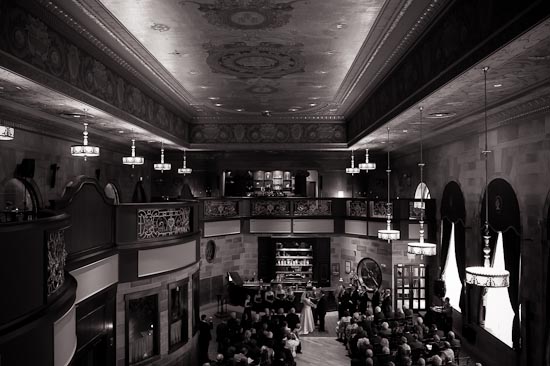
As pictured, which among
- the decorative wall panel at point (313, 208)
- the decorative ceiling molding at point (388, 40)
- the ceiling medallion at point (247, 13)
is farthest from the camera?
the decorative wall panel at point (313, 208)

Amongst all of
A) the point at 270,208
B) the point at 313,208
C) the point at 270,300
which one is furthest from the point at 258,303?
the point at 313,208

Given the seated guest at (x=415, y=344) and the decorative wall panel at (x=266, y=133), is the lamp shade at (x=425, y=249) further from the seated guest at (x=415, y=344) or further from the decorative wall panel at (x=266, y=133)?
the decorative wall panel at (x=266, y=133)

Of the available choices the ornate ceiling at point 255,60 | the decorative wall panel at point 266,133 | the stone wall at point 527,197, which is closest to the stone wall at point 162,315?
the ornate ceiling at point 255,60

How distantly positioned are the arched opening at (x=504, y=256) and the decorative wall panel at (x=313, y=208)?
910 cm

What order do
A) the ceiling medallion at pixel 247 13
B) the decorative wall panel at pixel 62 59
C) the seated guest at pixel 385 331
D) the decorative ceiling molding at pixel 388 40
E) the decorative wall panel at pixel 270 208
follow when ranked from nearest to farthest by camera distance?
the decorative wall panel at pixel 62 59, the decorative ceiling molding at pixel 388 40, the ceiling medallion at pixel 247 13, the seated guest at pixel 385 331, the decorative wall panel at pixel 270 208

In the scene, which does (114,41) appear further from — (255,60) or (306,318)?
(306,318)

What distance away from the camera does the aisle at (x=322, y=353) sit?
14.3m

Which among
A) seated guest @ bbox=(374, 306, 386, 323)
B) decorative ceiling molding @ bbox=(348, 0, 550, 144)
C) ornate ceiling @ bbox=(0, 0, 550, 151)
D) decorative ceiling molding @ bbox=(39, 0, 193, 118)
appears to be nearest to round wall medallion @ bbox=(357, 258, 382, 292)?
seated guest @ bbox=(374, 306, 386, 323)

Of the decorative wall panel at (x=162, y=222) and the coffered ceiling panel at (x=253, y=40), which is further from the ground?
the coffered ceiling panel at (x=253, y=40)

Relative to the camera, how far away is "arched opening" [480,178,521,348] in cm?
1105

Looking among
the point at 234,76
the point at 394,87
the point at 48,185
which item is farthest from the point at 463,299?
the point at 48,185

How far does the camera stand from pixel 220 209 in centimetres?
2078

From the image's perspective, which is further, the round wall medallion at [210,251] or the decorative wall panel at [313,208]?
the decorative wall panel at [313,208]

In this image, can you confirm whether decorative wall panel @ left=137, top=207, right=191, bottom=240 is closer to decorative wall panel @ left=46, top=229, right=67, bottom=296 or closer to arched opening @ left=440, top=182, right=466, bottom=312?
decorative wall panel @ left=46, top=229, right=67, bottom=296
